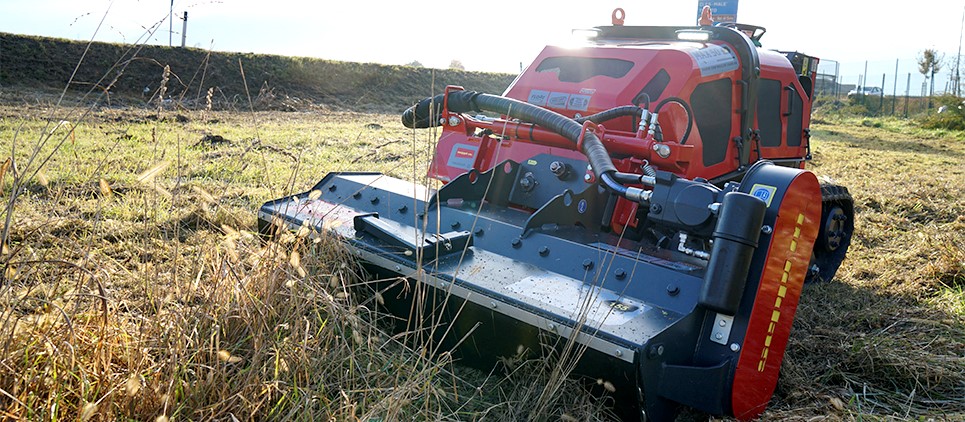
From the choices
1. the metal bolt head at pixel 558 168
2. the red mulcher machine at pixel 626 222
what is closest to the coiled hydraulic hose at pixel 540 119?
the red mulcher machine at pixel 626 222

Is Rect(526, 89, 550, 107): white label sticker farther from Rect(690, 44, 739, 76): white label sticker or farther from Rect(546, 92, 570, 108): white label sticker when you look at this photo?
Rect(690, 44, 739, 76): white label sticker

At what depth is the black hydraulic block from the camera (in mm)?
2947

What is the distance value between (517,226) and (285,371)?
1402 mm

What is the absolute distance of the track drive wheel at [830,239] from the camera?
5.26 m

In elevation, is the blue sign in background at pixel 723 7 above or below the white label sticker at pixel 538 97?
above

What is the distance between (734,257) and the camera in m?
2.96

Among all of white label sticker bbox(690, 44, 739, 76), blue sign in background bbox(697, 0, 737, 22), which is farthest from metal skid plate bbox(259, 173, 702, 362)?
blue sign in background bbox(697, 0, 737, 22)

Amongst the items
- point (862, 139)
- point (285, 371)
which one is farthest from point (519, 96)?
point (862, 139)

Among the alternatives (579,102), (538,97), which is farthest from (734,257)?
(538,97)

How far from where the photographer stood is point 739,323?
304 centimetres

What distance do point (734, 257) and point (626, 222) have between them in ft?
3.75

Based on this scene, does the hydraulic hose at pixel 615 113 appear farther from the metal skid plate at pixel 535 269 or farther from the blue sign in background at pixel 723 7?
the blue sign in background at pixel 723 7

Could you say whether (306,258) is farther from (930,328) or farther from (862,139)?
(862,139)

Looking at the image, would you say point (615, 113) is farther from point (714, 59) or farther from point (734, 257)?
point (734, 257)
